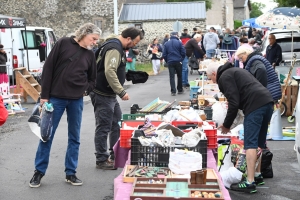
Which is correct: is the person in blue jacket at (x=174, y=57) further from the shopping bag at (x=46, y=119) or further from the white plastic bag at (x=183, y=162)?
the white plastic bag at (x=183, y=162)

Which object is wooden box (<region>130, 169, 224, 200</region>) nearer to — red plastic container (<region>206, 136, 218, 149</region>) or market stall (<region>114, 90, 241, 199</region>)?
market stall (<region>114, 90, 241, 199</region>)

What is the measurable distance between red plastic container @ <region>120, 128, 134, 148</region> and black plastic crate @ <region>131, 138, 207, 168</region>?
43 cm

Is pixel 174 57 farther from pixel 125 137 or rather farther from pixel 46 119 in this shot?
pixel 125 137

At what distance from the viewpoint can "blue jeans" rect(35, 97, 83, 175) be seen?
6.75 metres

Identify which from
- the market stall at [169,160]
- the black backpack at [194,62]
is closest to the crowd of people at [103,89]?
the market stall at [169,160]

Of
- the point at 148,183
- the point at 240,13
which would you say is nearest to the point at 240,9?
the point at 240,13

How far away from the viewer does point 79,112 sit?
6.94 metres

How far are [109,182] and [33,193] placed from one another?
1025 mm

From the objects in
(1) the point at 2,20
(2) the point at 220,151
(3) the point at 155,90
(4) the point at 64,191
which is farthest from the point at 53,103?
(3) the point at 155,90

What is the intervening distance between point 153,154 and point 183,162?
0.38 metres

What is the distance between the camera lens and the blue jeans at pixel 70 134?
6754 millimetres

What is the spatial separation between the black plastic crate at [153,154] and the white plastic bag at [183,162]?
0.19 metres

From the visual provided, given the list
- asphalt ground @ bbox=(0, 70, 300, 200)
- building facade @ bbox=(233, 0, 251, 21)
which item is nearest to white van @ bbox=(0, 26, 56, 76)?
asphalt ground @ bbox=(0, 70, 300, 200)

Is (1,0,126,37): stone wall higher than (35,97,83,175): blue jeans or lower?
higher
